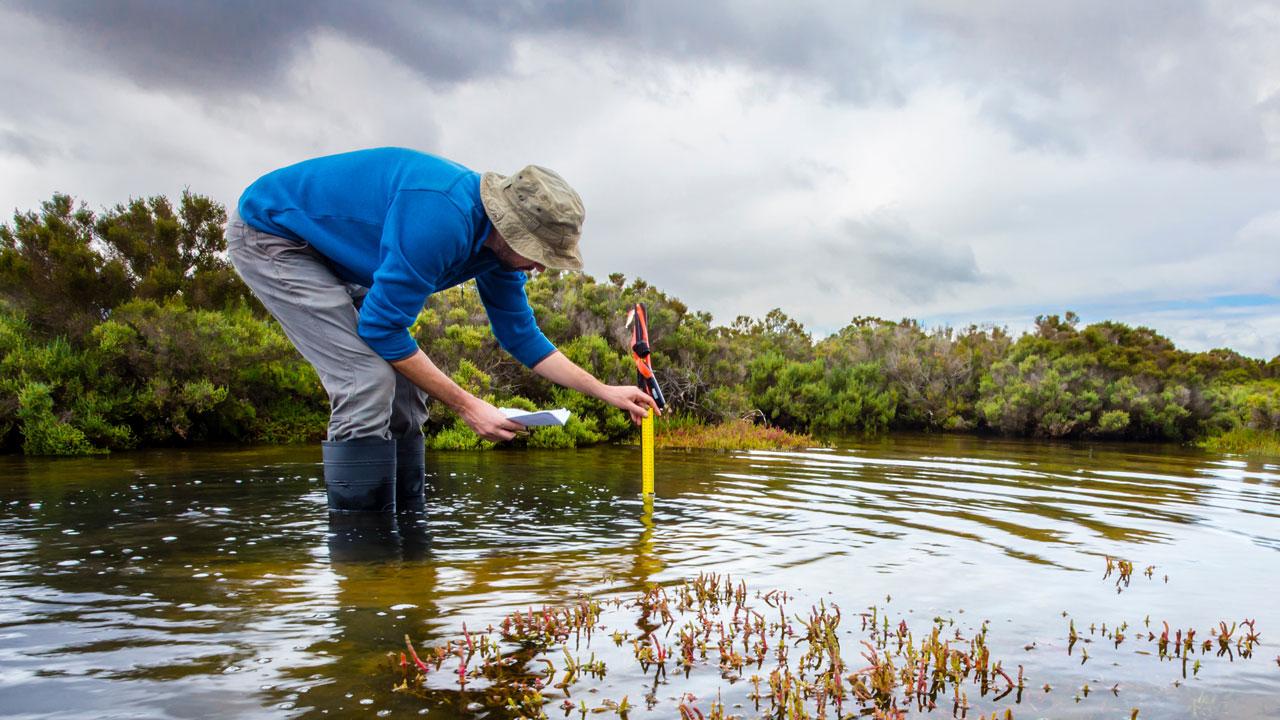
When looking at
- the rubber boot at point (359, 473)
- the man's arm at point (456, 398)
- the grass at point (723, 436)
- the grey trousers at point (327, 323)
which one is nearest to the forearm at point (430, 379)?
the man's arm at point (456, 398)

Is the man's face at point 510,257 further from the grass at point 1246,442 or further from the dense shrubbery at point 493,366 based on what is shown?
the grass at point 1246,442

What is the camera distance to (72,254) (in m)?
13.6

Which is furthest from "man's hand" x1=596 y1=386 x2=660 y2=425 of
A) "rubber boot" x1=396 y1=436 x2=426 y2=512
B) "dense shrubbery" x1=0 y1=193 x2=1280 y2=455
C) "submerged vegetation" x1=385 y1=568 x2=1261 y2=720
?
"dense shrubbery" x1=0 y1=193 x2=1280 y2=455

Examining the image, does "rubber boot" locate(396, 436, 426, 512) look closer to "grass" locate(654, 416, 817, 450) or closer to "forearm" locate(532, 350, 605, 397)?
"forearm" locate(532, 350, 605, 397)

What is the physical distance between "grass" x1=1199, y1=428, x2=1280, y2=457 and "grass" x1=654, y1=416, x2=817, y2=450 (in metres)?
8.25

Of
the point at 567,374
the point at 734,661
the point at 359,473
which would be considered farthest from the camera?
the point at 567,374

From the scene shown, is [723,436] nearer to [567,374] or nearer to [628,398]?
[567,374]

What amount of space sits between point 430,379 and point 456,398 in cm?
17

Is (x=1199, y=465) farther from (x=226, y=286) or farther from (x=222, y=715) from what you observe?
(x=226, y=286)

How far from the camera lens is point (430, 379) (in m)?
4.77

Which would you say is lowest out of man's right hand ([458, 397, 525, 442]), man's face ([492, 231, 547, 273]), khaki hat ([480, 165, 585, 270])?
man's right hand ([458, 397, 525, 442])

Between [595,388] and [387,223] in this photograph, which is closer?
[387,223]

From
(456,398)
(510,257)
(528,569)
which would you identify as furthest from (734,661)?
(510,257)

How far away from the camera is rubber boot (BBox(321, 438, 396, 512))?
17.2 feet
